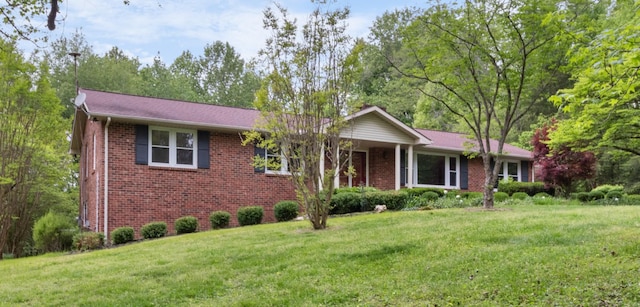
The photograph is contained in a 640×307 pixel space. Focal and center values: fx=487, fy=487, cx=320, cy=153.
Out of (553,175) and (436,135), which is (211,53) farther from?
(553,175)

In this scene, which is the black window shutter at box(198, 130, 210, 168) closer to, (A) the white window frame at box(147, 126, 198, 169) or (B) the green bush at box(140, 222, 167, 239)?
(A) the white window frame at box(147, 126, 198, 169)

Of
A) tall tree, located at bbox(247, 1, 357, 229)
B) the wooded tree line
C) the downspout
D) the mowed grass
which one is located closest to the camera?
the mowed grass

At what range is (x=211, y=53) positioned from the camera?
45125 mm

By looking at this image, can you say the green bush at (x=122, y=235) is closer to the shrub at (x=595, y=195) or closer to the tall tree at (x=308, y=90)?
the tall tree at (x=308, y=90)

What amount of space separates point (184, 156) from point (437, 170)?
1072cm

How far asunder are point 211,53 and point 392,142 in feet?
104

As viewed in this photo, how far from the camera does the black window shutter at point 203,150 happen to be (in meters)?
14.5

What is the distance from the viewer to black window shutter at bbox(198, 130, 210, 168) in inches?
569

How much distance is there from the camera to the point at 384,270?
6098 mm

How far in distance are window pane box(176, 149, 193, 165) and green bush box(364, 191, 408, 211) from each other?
531 cm

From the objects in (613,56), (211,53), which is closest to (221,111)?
(613,56)

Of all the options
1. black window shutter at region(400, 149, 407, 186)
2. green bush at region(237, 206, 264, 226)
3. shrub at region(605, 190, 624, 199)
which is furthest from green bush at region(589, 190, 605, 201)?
green bush at region(237, 206, 264, 226)

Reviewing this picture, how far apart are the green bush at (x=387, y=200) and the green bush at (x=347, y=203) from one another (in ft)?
0.56

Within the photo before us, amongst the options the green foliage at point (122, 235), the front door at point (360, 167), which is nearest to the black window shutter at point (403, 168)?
the front door at point (360, 167)
